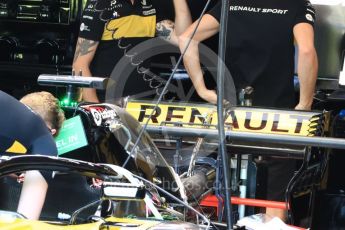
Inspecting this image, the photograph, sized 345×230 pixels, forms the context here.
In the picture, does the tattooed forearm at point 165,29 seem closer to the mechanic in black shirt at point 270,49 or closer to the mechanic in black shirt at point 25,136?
the mechanic in black shirt at point 270,49

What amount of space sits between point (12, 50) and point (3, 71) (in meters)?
0.28

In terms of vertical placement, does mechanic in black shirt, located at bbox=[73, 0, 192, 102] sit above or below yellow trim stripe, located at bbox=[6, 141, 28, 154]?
above

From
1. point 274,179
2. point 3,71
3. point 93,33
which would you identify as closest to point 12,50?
point 3,71

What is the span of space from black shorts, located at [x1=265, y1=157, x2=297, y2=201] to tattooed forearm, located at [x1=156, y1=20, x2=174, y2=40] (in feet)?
4.97

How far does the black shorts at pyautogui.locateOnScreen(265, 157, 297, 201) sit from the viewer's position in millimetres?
5703

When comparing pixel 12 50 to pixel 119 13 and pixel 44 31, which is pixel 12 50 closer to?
pixel 44 31

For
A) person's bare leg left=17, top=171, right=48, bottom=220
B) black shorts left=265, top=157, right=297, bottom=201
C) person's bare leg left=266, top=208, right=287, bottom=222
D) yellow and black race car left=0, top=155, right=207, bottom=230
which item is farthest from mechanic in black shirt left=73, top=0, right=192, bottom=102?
person's bare leg left=17, top=171, right=48, bottom=220

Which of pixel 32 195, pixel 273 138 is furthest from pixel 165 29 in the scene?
pixel 32 195

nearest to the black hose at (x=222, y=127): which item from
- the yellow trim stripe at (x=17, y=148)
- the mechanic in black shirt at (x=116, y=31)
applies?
the yellow trim stripe at (x=17, y=148)

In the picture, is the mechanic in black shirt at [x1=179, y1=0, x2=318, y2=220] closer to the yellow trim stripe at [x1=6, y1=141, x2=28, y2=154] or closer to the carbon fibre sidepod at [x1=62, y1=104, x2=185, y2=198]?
the carbon fibre sidepod at [x1=62, y1=104, x2=185, y2=198]

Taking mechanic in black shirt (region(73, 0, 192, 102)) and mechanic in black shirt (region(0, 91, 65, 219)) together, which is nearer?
mechanic in black shirt (region(0, 91, 65, 219))

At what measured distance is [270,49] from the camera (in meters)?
6.07

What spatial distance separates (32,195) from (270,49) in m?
2.75

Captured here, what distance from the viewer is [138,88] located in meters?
6.74
